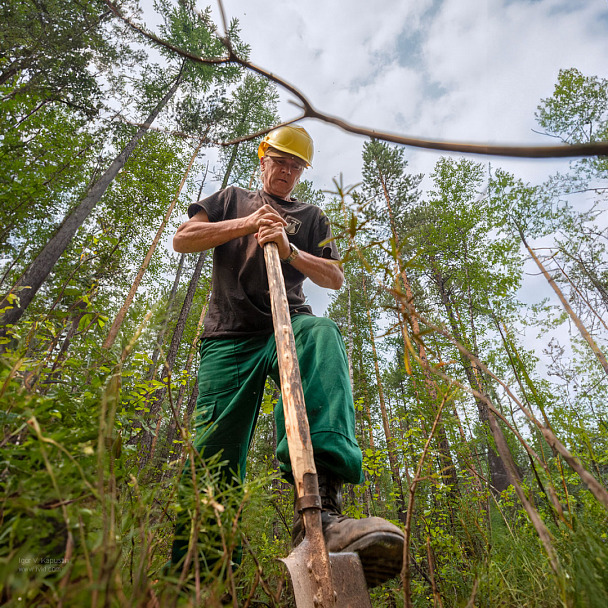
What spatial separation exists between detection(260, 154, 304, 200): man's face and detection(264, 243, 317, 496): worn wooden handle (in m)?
1.65

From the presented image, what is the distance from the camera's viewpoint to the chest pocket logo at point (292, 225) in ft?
9.16

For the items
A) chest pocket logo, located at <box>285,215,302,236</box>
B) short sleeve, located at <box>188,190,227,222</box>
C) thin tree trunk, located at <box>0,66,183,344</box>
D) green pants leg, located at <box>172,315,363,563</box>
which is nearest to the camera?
green pants leg, located at <box>172,315,363,563</box>

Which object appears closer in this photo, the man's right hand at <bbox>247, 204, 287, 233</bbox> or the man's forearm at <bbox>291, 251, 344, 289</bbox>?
the man's right hand at <bbox>247, 204, 287, 233</bbox>

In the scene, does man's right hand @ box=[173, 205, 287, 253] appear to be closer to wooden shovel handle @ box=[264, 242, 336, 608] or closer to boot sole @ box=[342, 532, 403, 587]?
wooden shovel handle @ box=[264, 242, 336, 608]

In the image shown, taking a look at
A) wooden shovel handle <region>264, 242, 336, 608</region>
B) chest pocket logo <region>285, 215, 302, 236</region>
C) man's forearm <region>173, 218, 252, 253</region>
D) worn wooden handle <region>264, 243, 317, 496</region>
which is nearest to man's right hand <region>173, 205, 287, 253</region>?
man's forearm <region>173, 218, 252, 253</region>

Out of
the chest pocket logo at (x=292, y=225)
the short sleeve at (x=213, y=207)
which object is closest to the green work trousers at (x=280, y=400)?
the chest pocket logo at (x=292, y=225)

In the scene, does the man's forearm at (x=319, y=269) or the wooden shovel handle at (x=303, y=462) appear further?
the man's forearm at (x=319, y=269)

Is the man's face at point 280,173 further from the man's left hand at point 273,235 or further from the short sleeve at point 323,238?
the man's left hand at point 273,235

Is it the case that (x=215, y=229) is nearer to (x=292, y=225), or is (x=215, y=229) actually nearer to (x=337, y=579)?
(x=292, y=225)

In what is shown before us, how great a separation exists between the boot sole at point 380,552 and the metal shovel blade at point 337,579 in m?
0.03

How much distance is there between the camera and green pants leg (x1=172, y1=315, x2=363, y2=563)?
163 centimetres

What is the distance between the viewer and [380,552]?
1.21 metres

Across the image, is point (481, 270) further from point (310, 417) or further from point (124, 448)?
point (124, 448)

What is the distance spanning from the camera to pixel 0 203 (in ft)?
26.8
